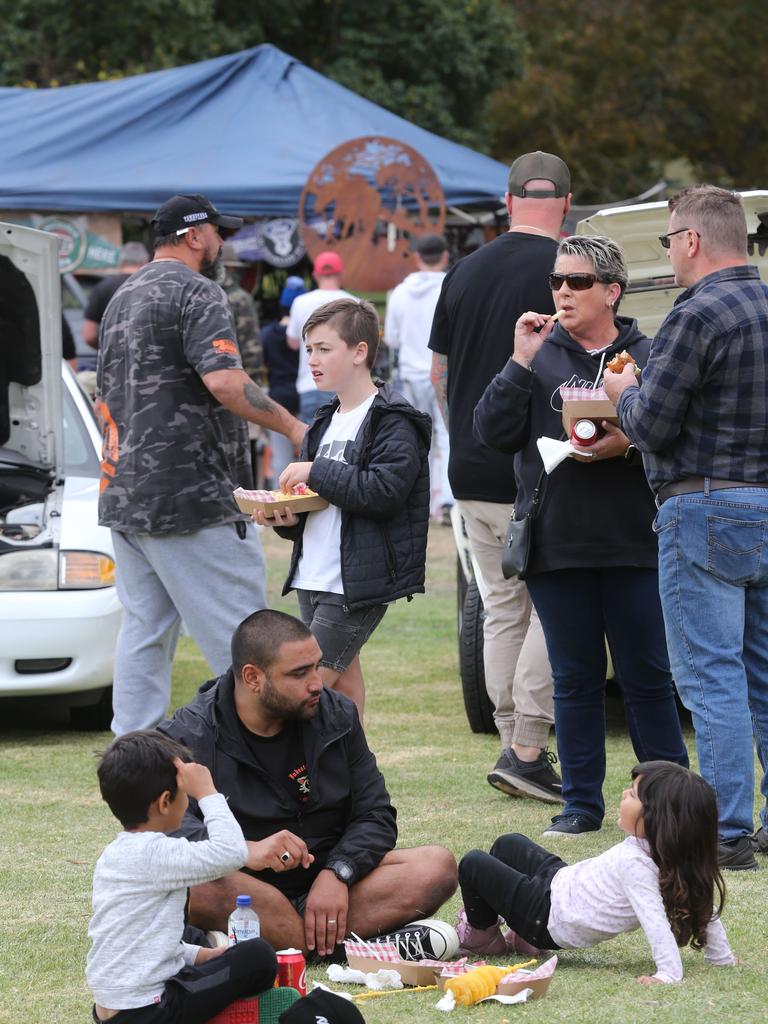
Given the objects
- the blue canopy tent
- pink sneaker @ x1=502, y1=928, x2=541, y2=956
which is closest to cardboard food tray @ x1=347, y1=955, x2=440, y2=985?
pink sneaker @ x1=502, y1=928, x2=541, y2=956

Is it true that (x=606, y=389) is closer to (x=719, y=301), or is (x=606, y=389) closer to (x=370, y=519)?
(x=719, y=301)

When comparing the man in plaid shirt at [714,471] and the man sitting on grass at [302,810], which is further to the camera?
the man in plaid shirt at [714,471]

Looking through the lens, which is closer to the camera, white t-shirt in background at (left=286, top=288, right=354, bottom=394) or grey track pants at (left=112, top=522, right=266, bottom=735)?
grey track pants at (left=112, top=522, right=266, bottom=735)

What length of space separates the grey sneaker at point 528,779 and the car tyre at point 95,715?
2207mm

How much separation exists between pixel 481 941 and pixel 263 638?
0.95 metres

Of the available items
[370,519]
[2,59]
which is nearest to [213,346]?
[370,519]

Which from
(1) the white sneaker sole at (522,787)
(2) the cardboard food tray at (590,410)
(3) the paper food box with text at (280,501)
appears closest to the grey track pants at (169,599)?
(3) the paper food box with text at (280,501)

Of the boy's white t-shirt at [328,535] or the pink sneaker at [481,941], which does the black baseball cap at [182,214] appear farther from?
the pink sneaker at [481,941]

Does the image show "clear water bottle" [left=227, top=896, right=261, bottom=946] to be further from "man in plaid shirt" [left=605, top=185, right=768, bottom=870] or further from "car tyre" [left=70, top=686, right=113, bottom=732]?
"car tyre" [left=70, top=686, right=113, bottom=732]

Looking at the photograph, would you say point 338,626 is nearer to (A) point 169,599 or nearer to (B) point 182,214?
(A) point 169,599

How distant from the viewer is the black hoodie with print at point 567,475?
17.0 ft

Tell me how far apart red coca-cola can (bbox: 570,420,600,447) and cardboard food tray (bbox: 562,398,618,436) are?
14mm

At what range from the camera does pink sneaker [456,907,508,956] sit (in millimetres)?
4191

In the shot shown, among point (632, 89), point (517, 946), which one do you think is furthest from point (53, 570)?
point (632, 89)
